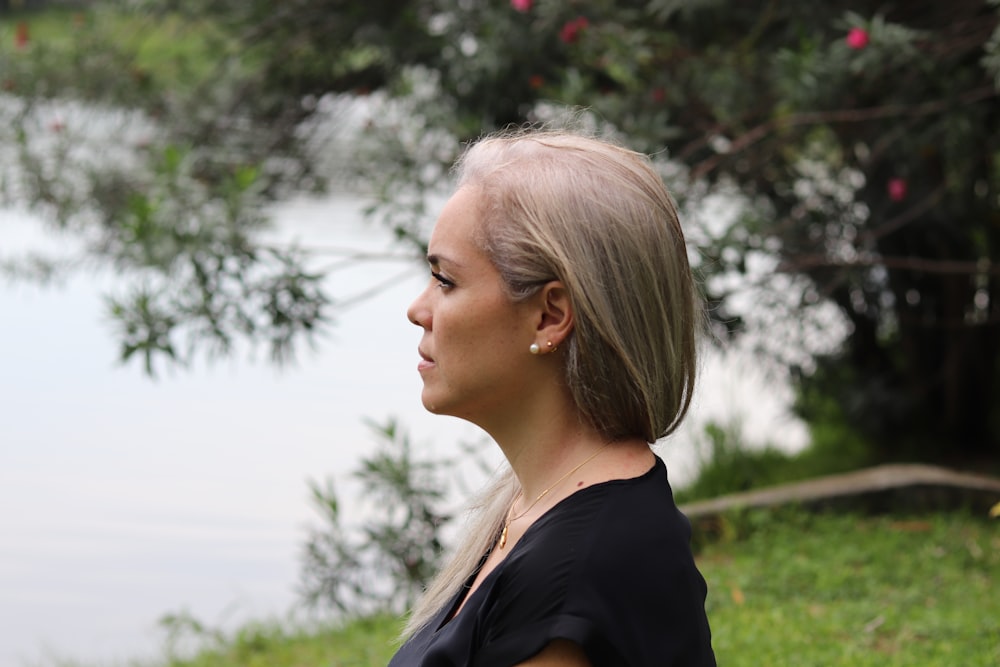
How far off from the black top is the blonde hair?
13 centimetres

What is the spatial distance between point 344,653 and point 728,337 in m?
2.62

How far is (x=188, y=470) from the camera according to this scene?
7.91m

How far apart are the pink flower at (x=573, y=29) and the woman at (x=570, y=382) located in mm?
2934

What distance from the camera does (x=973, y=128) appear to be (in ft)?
15.7

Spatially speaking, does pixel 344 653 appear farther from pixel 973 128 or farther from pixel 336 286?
pixel 336 286

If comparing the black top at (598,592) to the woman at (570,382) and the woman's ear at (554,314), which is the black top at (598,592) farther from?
the woman's ear at (554,314)

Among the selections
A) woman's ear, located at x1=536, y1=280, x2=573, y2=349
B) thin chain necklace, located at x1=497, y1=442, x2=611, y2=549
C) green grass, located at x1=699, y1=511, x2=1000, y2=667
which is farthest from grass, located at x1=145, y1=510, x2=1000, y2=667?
woman's ear, located at x1=536, y1=280, x2=573, y2=349

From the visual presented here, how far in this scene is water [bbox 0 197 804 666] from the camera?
5.98 metres

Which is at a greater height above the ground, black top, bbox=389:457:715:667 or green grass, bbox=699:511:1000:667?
black top, bbox=389:457:715:667

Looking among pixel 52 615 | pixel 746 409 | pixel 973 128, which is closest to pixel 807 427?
pixel 746 409

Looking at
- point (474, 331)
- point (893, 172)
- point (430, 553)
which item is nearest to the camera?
point (474, 331)

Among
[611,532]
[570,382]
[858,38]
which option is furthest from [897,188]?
[611,532]

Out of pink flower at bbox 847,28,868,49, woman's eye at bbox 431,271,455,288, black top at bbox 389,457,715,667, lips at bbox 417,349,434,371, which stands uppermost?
pink flower at bbox 847,28,868,49

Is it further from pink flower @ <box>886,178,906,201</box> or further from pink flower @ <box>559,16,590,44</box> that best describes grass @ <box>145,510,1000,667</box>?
pink flower @ <box>559,16,590,44</box>
